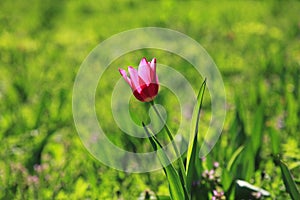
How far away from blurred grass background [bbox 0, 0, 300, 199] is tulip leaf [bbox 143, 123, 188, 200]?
428mm

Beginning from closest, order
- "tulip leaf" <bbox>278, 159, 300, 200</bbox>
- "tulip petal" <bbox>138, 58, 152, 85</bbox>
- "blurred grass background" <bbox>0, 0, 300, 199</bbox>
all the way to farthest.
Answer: "tulip petal" <bbox>138, 58, 152, 85</bbox>, "tulip leaf" <bbox>278, 159, 300, 200</bbox>, "blurred grass background" <bbox>0, 0, 300, 199</bbox>

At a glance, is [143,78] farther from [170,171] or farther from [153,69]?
[170,171]

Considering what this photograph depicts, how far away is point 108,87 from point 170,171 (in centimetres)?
210

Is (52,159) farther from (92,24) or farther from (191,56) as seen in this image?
(92,24)

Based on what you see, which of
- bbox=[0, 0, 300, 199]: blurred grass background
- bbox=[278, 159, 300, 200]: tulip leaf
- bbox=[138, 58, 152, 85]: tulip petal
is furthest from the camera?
bbox=[0, 0, 300, 199]: blurred grass background

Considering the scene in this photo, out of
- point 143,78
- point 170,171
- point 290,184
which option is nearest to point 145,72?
point 143,78

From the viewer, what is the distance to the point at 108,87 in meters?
3.39

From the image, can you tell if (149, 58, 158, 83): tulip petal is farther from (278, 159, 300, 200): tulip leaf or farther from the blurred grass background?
the blurred grass background

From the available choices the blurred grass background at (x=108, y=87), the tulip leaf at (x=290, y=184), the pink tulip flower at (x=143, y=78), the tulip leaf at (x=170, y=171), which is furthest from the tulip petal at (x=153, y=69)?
the blurred grass background at (x=108, y=87)

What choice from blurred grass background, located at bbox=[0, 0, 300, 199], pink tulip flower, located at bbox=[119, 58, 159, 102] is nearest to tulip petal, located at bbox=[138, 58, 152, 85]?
pink tulip flower, located at bbox=[119, 58, 159, 102]

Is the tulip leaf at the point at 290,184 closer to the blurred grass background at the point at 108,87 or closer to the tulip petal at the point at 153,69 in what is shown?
the blurred grass background at the point at 108,87

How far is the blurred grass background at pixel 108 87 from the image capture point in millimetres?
1935

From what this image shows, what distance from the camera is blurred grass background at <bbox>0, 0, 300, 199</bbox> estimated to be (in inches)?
76.2

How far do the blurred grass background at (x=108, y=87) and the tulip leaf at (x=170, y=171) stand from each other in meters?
0.43
